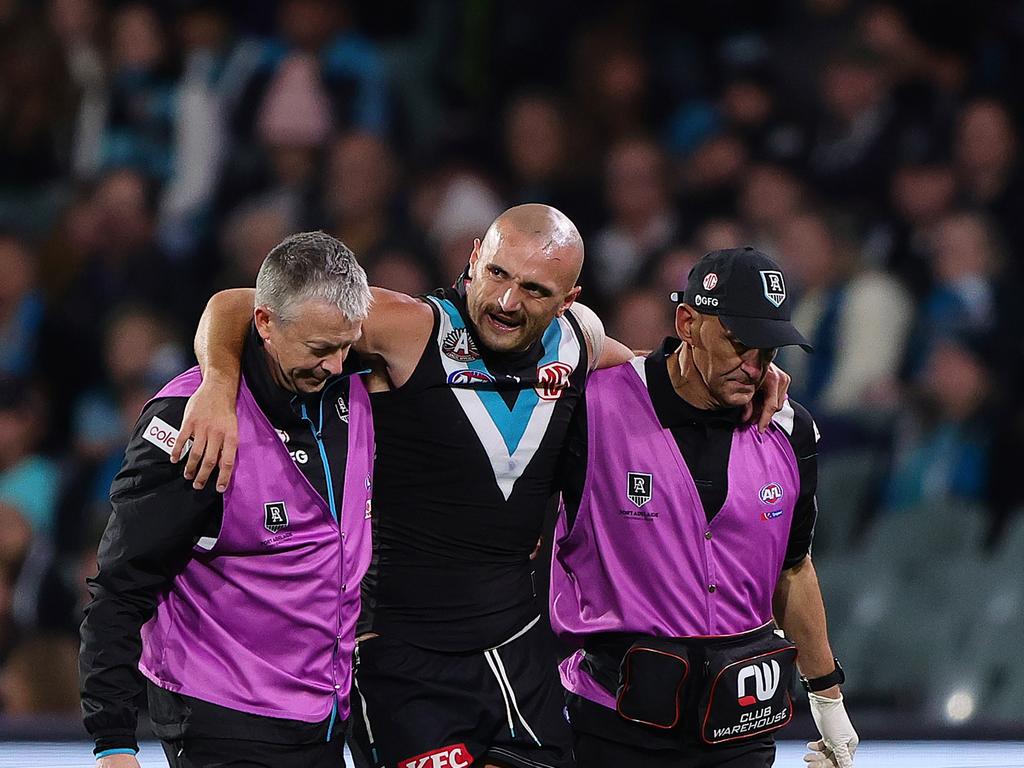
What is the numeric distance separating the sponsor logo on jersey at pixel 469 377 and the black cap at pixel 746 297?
0.44 meters

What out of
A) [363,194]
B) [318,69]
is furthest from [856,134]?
[318,69]

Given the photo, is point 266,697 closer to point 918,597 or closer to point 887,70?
point 918,597

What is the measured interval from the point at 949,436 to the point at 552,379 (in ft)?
10.2

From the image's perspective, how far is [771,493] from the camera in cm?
350

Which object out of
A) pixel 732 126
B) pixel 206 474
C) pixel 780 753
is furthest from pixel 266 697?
pixel 732 126

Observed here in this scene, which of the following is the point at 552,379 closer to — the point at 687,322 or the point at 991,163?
the point at 687,322

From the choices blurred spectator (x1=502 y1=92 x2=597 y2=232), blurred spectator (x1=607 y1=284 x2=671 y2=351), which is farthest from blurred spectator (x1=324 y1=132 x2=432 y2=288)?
blurred spectator (x1=607 y1=284 x2=671 y2=351)

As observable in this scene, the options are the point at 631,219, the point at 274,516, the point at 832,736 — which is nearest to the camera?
the point at 274,516

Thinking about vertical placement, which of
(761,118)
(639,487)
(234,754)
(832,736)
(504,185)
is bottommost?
(832,736)

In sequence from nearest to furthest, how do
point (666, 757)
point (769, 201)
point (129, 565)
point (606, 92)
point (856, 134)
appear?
1. point (129, 565)
2. point (666, 757)
3. point (769, 201)
4. point (856, 134)
5. point (606, 92)

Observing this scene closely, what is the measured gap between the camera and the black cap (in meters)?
3.33

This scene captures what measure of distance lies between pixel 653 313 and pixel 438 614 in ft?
10.4

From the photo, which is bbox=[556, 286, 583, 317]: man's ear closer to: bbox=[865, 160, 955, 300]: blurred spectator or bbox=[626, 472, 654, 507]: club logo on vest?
bbox=[626, 472, 654, 507]: club logo on vest

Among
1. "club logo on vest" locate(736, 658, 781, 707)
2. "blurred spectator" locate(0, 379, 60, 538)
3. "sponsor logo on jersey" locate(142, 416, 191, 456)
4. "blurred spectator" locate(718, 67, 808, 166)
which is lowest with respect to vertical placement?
"club logo on vest" locate(736, 658, 781, 707)
